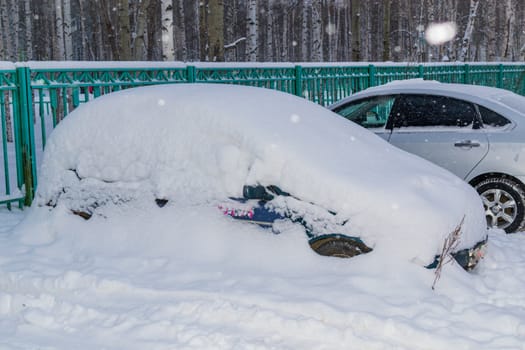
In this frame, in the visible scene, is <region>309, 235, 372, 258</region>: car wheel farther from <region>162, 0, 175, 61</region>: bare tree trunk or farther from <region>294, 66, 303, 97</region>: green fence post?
<region>162, 0, 175, 61</region>: bare tree trunk

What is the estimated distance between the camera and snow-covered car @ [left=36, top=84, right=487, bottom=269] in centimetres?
502

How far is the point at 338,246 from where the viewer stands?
16.6ft

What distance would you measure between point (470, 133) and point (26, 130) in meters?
4.94

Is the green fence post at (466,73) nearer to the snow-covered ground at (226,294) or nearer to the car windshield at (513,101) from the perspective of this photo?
the car windshield at (513,101)

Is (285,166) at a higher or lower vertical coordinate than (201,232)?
higher

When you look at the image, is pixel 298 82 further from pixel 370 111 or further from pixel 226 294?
pixel 226 294

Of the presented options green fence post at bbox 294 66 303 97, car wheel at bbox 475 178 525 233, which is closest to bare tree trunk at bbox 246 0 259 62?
green fence post at bbox 294 66 303 97

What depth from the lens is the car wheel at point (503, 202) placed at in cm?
721

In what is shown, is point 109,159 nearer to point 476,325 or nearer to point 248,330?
point 248,330

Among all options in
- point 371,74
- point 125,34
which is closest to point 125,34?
point 125,34

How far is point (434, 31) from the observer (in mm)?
37625

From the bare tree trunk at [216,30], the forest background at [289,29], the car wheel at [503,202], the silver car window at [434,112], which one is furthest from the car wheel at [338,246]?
the forest background at [289,29]

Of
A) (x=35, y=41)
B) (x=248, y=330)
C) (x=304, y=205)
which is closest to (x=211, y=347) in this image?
(x=248, y=330)

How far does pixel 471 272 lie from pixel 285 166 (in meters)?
1.73
